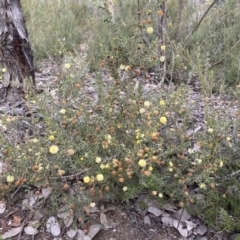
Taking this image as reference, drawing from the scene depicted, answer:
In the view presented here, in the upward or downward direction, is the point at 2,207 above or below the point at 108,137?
below

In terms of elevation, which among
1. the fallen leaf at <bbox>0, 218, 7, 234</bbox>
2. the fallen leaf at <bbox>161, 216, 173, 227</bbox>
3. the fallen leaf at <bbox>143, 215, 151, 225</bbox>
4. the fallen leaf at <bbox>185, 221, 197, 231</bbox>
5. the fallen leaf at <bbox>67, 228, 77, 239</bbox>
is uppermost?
the fallen leaf at <bbox>0, 218, 7, 234</bbox>

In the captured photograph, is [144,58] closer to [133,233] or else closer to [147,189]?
[147,189]

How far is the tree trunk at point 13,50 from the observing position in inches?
106

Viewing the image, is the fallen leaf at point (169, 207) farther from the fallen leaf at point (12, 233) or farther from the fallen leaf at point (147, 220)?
the fallen leaf at point (12, 233)

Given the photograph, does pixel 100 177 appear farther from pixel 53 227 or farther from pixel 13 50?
pixel 13 50

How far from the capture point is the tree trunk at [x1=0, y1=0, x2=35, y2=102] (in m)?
2.68

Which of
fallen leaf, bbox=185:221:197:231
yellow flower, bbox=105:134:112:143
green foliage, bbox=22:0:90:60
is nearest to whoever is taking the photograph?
yellow flower, bbox=105:134:112:143

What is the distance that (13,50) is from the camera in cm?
278

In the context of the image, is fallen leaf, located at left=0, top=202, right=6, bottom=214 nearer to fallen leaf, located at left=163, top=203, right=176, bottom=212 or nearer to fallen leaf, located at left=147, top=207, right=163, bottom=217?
fallen leaf, located at left=147, top=207, right=163, bottom=217

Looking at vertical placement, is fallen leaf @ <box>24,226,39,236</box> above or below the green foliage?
below

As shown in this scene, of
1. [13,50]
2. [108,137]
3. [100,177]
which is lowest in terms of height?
[100,177]

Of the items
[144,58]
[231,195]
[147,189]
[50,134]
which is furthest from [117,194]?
[144,58]

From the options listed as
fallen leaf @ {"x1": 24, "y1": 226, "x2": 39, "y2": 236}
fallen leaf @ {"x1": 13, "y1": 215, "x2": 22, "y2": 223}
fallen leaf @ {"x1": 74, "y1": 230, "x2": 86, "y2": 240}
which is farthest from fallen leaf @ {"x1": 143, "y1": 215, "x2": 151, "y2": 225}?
fallen leaf @ {"x1": 13, "y1": 215, "x2": 22, "y2": 223}

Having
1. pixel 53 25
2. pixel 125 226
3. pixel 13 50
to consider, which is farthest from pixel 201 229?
pixel 53 25
